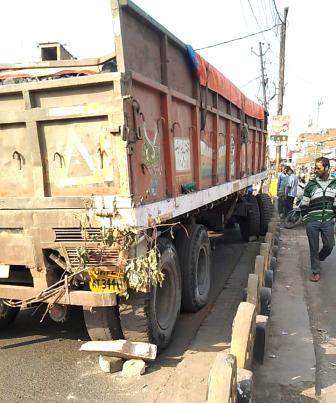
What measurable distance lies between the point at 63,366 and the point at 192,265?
1674 millimetres

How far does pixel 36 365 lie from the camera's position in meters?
3.80

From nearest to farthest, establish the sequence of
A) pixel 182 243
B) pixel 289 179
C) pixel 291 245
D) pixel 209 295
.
A: pixel 182 243, pixel 209 295, pixel 291 245, pixel 289 179

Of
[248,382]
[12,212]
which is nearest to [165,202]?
[12,212]

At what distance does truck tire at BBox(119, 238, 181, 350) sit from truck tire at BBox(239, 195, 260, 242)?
5154 millimetres

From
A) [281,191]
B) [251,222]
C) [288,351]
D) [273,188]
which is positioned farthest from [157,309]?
[273,188]

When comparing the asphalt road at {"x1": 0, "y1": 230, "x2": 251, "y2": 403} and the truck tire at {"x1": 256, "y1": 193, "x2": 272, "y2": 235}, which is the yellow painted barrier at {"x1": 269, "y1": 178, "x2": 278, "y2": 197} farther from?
the asphalt road at {"x1": 0, "y1": 230, "x2": 251, "y2": 403}

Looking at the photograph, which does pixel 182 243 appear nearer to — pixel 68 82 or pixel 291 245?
pixel 68 82

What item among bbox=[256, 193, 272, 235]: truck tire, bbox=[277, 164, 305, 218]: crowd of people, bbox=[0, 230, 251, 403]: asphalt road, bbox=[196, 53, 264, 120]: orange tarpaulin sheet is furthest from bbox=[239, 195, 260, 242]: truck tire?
bbox=[0, 230, 251, 403]: asphalt road

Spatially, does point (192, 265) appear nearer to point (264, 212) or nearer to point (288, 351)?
point (288, 351)

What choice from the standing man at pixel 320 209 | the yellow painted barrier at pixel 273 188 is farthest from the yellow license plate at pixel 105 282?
the yellow painted barrier at pixel 273 188

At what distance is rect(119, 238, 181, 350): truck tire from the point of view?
3537mm

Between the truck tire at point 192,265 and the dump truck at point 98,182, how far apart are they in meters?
0.54

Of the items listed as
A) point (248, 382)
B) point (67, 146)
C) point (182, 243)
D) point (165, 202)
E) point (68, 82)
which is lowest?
point (248, 382)

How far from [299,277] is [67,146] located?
4488 millimetres
